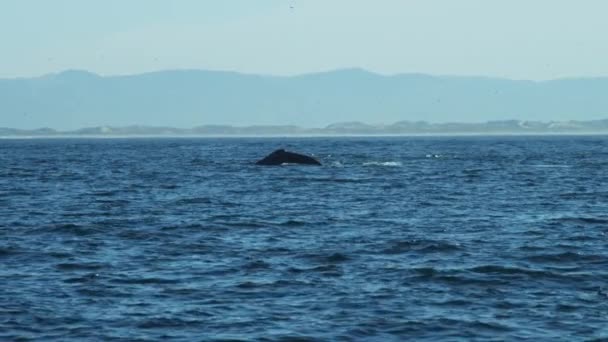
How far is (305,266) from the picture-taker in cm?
2970

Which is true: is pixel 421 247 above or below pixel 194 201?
above

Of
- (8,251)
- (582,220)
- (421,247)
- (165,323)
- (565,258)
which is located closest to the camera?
(165,323)

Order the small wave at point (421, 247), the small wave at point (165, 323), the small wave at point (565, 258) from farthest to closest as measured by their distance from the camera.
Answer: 1. the small wave at point (421, 247)
2. the small wave at point (565, 258)
3. the small wave at point (165, 323)

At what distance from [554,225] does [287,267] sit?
13.6 metres

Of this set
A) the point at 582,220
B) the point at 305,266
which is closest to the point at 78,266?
the point at 305,266

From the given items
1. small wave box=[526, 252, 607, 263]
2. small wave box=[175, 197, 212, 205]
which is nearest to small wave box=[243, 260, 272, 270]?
small wave box=[526, 252, 607, 263]

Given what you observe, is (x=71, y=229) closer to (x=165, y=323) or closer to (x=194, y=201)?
(x=194, y=201)

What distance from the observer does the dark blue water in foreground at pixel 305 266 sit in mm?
22828

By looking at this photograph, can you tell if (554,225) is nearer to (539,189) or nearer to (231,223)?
(231,223)

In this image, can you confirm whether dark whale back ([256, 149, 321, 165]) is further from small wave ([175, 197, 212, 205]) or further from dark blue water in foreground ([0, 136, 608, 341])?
small wave ([175, 197, 212, 205])

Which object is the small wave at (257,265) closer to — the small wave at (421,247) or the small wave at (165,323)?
the small wave at (421,247)

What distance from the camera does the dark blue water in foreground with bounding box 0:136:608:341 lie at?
22828mm

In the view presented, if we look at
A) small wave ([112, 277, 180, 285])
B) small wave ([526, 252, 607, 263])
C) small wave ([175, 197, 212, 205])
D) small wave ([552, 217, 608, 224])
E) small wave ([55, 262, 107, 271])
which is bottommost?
small wave ([175, 197, 212, 205])

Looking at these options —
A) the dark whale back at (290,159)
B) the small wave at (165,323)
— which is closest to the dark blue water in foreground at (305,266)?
the small wave at (165,323)
